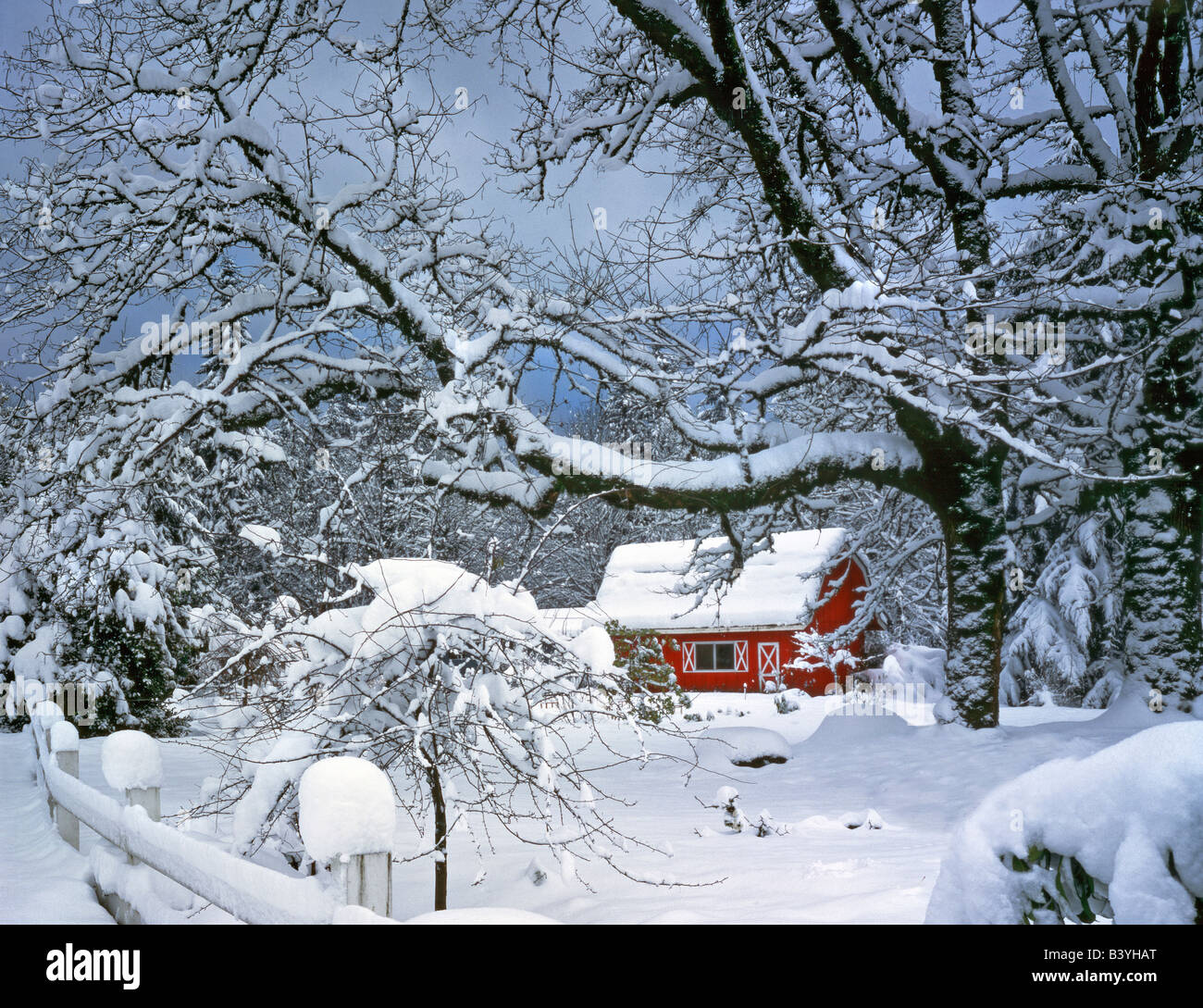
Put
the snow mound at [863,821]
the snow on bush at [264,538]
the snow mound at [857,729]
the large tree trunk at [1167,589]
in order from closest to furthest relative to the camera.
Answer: the snow on bush at [264,538], the snow mound at [863,821], the large tree trunk at [1167,589], the snow mound at [857,729]

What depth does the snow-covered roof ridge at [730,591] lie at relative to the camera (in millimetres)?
30016

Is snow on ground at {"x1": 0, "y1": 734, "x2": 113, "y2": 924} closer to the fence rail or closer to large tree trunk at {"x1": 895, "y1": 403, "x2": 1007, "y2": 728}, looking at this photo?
the fence rail

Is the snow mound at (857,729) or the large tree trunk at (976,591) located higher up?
the large tree trunk at (976,591)

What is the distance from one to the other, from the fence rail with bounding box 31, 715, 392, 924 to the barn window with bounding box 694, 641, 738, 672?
26911 mm

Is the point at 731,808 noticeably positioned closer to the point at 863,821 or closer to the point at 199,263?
the point at 863,821

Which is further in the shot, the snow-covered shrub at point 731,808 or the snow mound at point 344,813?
the snow-covered shrub at point 731,808

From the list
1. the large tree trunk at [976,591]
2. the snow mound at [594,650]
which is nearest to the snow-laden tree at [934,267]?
the large tree trunk at [976,591]

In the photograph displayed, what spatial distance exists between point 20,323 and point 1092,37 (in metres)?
12.3

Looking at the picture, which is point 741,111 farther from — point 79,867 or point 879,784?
point 79,867

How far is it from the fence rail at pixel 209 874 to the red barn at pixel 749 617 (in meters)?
24.1

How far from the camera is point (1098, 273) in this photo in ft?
29.3

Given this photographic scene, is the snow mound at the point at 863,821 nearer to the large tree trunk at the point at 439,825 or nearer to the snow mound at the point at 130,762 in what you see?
the large tree trunk at the point at 439,825

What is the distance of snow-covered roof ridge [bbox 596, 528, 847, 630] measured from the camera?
3002 centimetres
